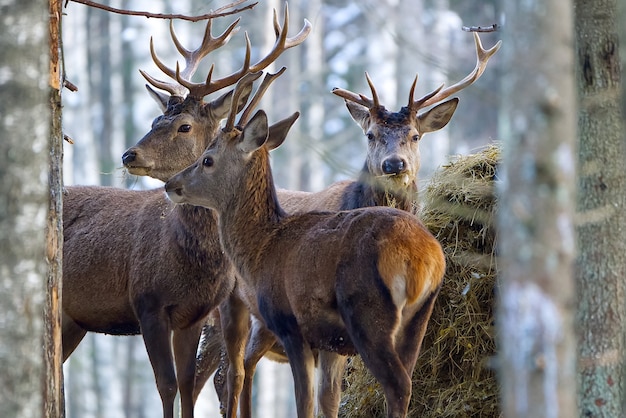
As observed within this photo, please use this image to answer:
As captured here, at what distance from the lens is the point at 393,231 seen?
6094 millimetres

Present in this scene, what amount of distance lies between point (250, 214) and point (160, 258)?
1112mm

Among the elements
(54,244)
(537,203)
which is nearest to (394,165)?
(54,244)

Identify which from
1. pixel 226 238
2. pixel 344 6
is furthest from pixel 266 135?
pixel 344 6

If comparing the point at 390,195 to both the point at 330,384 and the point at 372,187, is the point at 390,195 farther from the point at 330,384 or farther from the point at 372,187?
the point at 330,384

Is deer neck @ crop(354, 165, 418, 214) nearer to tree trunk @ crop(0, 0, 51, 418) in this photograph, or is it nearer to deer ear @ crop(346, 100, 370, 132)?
deer ear @ crop(346, 100, 370, 132)

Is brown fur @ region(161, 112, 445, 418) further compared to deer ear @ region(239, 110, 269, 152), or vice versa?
deer ear @ region(239, 110, 269, 152)

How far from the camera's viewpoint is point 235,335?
8.74m

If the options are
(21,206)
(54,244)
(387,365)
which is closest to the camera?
(21,206)

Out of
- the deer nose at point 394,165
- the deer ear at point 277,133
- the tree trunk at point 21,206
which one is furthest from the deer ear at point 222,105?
the tree trunk at point 21,206

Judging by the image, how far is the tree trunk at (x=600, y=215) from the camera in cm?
503

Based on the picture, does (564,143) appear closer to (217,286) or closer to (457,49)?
(217,286)

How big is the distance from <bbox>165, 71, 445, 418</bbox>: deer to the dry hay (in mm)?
714

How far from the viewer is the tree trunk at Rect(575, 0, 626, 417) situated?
503 centimetres

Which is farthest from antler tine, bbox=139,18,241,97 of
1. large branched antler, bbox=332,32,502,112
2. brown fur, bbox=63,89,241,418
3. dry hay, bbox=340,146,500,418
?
dry hay, bbox=340,146,500,418
